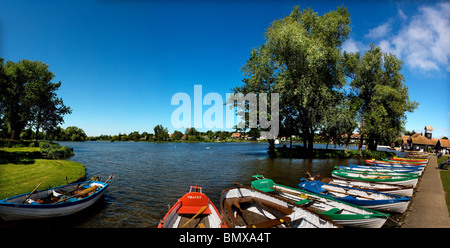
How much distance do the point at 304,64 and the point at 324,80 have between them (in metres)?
6.67

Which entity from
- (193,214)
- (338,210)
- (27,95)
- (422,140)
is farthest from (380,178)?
(422,140)

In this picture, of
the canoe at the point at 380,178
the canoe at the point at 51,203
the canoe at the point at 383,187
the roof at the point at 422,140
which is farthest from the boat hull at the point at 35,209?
the roof at the point at 422,140

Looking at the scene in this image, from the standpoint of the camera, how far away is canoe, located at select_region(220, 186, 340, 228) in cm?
787

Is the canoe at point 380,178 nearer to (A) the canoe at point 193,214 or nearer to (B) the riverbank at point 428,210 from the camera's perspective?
(B) the riverbank at point 428,210

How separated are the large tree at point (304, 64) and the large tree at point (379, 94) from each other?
782 centimetres

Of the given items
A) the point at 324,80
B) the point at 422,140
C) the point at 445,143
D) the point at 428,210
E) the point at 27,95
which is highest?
the point at 324,80

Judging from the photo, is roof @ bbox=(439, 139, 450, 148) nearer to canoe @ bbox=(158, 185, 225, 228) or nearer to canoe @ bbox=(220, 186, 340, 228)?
canoe @ bbox=(220, 186, 340, 228)

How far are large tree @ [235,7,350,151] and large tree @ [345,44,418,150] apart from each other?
782cm

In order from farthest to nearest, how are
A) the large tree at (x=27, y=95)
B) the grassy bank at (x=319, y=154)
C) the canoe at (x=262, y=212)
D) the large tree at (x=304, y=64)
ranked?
the grassy bank at (x=319, y=154)
the large tree at (x=304, y=64)
the large tree at (x=27, y=95)
the canoe at (x=262, y=212)

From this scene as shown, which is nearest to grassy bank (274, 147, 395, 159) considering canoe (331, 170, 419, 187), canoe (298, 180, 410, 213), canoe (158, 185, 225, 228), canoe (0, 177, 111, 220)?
canoe (331, 170, 419, 187)

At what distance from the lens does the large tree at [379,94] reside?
136ft

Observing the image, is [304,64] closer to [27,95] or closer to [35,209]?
[35,209]

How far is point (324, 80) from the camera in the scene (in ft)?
122
